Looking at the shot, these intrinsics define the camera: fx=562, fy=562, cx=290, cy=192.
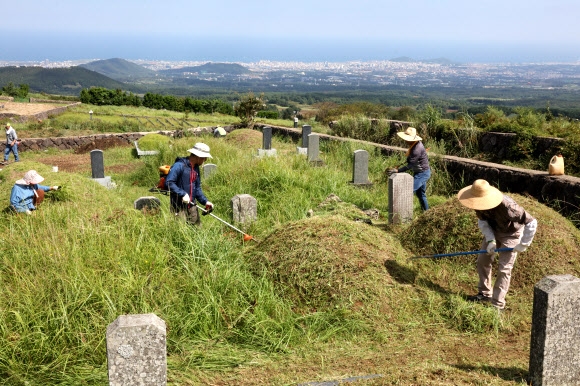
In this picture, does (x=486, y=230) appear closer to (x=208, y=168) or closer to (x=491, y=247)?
(x=491, y=247)

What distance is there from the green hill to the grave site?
549 feet

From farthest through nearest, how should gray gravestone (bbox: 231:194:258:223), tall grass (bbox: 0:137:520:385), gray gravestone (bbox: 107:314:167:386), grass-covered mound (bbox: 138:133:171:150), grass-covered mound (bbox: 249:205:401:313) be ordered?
grass-covered mound (bbox: 138:133:171:150) → gray gravestone (bbox: 231:194:258:223) → grass-covered mound (bbox: 249:205:401:313) → tall grass (bbox: 0:137:520:385) → gray gravestone (bbox: 107:314:167:386)

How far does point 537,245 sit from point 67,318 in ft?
17.7

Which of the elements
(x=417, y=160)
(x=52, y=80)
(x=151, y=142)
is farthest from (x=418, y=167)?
(x=52, y=80)

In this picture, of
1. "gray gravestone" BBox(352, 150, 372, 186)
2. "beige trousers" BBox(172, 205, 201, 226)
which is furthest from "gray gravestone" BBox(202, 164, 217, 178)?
"beige trousers" BBox(172, 205, 201, 226)

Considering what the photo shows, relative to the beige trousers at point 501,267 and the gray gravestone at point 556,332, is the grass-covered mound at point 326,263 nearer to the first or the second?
the beige trousers at point 501,267

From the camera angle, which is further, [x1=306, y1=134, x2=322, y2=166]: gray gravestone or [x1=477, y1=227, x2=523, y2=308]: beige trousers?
[x1=306, y1=134, x2=322, y2=166]: gray gravestone

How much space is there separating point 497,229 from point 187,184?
Answer: 423 cm

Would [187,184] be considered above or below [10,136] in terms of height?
above

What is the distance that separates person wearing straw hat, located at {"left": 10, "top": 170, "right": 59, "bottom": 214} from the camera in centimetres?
786

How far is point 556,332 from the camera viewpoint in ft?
13.9

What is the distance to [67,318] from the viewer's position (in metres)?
4.66

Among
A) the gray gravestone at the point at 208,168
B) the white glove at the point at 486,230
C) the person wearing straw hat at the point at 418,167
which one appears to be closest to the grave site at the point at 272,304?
the white glove at the point at 486,230

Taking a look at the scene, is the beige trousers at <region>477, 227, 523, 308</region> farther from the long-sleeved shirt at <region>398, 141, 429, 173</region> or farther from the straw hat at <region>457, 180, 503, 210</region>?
the long-sleeved shirt at <region>398, 141, 429, 173</region>
